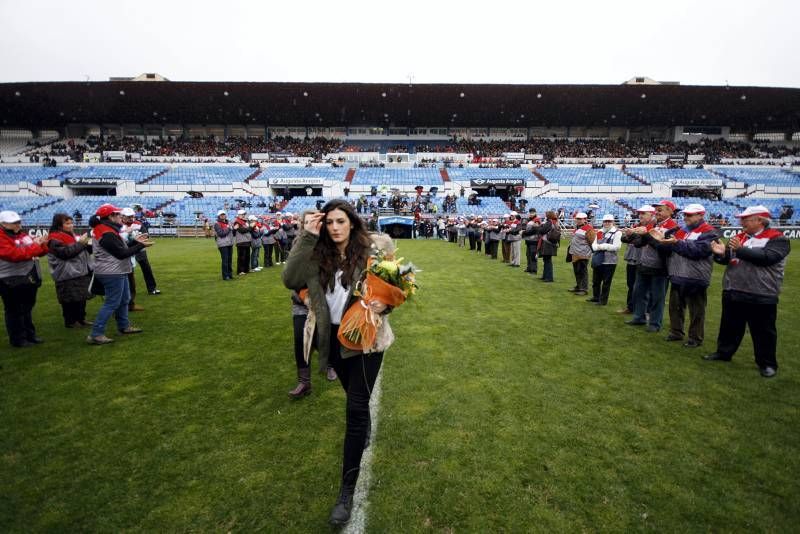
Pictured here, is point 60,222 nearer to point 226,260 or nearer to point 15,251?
point 15,251

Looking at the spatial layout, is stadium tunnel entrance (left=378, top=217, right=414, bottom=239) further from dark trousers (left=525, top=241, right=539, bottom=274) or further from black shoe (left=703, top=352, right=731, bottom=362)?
black shoe (left=703, top=352, right=731, bottom=362)

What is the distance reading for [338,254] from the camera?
2977 millimetres

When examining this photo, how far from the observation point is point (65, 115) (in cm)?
4822

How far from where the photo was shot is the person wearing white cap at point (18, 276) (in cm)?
591

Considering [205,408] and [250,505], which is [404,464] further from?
[205,408]

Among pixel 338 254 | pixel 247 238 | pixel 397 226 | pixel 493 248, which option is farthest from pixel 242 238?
pixel 397 226

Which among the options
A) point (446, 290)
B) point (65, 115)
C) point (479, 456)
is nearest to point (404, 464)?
point (479, 456)

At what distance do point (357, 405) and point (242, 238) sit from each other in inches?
439

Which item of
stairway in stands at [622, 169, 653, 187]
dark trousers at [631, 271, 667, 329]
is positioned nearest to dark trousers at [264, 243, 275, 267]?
dark trousers at [631, 271, 667, 329]

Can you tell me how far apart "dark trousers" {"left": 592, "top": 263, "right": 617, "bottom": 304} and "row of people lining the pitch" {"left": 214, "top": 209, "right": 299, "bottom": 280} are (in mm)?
7889

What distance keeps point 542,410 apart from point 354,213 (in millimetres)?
2928

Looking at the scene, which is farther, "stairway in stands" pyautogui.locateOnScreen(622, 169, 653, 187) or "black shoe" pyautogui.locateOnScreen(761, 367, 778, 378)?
"stairway in stands" pyautogui.locateOnScreen(622, 169, 653, 187)

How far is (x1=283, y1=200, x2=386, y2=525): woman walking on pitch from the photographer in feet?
9.14

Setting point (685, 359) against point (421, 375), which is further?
point (685, 359)
